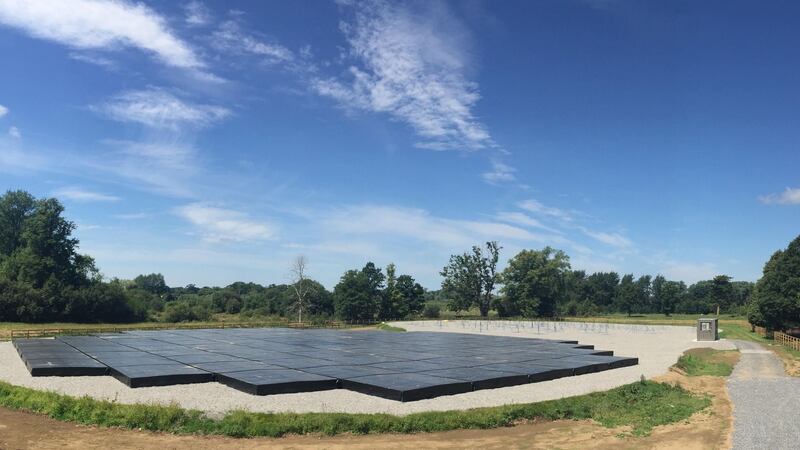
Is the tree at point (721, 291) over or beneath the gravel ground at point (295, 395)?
over

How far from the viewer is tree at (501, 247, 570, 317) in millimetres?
95156

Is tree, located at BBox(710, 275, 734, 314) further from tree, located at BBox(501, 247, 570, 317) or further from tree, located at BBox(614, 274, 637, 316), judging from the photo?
tree, located at BBox(501, 247, 570, 317)

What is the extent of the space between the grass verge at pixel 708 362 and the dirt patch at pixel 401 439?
12990 mm

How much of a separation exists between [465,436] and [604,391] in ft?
28.5

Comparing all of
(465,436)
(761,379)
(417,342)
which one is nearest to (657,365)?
(761,379)

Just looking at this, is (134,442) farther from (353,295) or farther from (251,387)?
(353,295)

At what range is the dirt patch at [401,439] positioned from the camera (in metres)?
12.6

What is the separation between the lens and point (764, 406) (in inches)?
676

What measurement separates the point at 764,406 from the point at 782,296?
134 feet

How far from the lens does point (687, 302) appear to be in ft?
388

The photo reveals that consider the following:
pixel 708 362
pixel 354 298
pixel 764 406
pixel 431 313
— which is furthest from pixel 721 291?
pixel 764 406

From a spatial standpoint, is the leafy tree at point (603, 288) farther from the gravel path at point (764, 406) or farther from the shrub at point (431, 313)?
the gravel path at point (764, 406)

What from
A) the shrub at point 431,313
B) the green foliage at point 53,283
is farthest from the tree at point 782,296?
the green foliage at point 53,283

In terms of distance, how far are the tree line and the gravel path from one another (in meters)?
30.6
